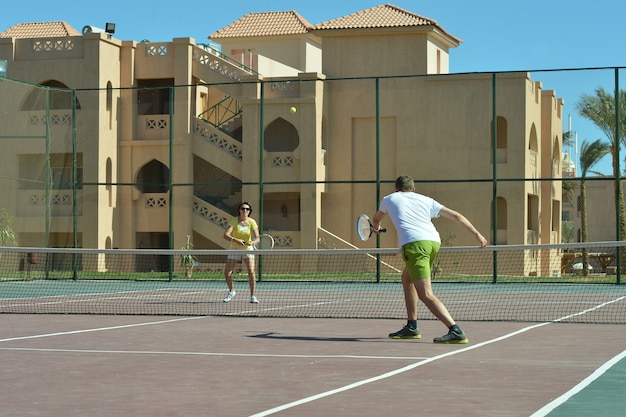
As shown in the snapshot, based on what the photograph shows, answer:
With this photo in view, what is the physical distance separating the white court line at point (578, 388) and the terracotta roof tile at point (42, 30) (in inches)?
→ 1989

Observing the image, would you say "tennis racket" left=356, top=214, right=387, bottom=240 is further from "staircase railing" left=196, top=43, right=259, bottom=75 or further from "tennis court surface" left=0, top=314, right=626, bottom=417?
"staircase railing" left=196, top=43, right=259, bottom=75

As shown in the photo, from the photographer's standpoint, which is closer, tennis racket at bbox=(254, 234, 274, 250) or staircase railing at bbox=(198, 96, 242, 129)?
tennis racket at bbox=(254, 234, 274, 250)

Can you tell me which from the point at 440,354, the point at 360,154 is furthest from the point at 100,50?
the point at 440,354

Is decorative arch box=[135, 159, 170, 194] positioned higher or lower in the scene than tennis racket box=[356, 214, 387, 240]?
higher

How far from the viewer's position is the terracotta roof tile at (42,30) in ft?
190

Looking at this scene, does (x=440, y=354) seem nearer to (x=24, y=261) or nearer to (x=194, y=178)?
(x=24, y=261)

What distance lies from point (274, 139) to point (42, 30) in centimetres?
1994

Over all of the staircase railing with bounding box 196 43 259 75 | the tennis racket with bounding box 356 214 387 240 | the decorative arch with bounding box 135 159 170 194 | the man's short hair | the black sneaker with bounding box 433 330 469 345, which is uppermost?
the staircase railing with bounding box 196 43 259 75

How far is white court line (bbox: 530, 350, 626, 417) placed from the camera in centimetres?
713

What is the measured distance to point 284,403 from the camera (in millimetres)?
7582

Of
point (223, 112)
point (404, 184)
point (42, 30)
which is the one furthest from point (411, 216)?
point (42, 30)

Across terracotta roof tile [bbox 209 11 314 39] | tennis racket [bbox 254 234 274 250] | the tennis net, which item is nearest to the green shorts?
the tennis net

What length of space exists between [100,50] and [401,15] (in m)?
12.5

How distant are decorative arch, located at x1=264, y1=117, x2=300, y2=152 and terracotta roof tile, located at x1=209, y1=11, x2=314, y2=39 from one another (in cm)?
1643
